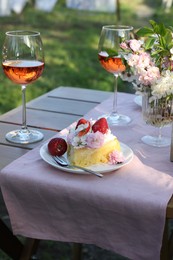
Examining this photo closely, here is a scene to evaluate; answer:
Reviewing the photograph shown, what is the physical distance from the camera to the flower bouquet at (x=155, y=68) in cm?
122

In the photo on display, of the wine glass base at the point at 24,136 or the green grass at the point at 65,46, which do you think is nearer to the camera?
the wine glass base at the point at 24,136

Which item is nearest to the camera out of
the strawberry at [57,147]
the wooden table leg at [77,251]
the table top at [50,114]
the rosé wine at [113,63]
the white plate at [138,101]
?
the strawberry at [57,147]

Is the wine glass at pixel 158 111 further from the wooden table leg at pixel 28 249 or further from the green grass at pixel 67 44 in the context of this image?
the green grass at pixel 67 44

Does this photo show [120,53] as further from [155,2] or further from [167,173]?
[155,2]

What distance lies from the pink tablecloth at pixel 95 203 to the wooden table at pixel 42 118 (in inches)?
5.0

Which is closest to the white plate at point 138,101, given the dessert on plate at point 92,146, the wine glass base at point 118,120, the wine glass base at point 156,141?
the wine glass base at point 118,120

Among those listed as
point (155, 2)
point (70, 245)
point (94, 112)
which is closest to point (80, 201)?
point (94, 112)

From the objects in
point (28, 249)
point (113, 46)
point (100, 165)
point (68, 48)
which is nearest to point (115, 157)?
point (100, 165)

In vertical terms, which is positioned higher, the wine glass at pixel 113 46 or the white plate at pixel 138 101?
the wine glass at pixel 113 46

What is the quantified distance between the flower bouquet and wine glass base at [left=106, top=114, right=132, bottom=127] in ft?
0.69

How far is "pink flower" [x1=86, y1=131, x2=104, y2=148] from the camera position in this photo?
3.77ft

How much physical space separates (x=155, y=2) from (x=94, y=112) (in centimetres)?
815

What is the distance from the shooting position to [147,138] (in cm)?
139

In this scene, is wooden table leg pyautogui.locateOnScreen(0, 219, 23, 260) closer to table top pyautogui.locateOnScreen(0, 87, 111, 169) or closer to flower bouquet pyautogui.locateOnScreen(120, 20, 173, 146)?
table top pyautogui.locateOnScreen(0, 87, 111, 169)
